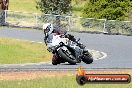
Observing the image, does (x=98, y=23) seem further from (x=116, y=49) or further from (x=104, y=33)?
(x=116, y=49)

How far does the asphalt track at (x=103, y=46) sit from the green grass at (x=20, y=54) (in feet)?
6.90

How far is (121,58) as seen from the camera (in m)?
27.2

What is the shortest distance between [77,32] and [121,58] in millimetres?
19401

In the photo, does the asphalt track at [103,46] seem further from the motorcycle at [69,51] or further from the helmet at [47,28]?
the helmet at [47,28]

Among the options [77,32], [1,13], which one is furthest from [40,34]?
[1,13]

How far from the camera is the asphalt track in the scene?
2244 centimetres

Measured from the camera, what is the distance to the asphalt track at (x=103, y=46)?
22438 millimetres

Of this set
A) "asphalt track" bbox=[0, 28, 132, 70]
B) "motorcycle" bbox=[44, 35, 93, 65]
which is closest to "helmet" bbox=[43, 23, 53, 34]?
"motorcycle" bbox=[44, 35, 93, 65]

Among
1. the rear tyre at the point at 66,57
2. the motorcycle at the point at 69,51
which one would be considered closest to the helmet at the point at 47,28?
the motorcycle at the point at 69,51

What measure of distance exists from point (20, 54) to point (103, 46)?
9.87 m

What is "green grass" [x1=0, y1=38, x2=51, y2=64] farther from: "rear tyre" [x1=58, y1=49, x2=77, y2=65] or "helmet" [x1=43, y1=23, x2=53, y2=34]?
"helmet" [x1=43, y1=23, x2=53, y2=34]

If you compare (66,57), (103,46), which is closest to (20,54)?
(103,46)

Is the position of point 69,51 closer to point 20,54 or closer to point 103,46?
point 20,54

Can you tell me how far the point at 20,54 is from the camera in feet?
88.3
